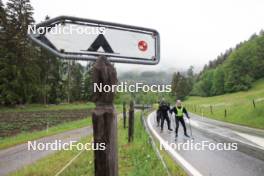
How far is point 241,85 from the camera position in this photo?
86.6 metres

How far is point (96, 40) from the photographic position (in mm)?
2053

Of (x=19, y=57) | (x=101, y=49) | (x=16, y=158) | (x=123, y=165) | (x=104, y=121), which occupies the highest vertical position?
(x=19, y=57)

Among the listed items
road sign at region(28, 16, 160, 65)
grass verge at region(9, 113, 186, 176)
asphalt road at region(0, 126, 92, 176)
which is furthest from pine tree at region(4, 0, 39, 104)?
road sign at region(28, 16, 160, 65)

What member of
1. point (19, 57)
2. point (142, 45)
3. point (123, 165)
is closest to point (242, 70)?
point (19, 57)

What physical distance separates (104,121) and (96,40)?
656 millimetres

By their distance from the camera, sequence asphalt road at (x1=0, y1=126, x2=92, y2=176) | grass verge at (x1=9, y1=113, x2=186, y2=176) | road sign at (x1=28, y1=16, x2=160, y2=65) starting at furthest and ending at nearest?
asphalt road at (x1=0, y1=126, x2=92, y2=176), grass verge at (x1=9, y1=113, x2=186, y2=176), road sign at (x1=28, y1=16, x2=160, y2=65)

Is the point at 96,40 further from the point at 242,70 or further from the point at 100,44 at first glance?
the point at 242,70

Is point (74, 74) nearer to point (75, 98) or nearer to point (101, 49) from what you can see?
point (75, 98)

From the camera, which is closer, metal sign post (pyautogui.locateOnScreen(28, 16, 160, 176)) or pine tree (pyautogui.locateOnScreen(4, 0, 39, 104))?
metal sign post (pyautogui.locateOnScreen(28, 16, 160, 176))

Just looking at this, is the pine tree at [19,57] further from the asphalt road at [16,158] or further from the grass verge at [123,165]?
the grass verge at [123,165]

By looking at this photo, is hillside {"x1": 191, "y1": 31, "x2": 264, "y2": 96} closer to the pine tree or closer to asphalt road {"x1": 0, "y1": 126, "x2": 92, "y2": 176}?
the pine tree

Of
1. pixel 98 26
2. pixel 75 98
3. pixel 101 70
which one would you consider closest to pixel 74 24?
pixel 98 26

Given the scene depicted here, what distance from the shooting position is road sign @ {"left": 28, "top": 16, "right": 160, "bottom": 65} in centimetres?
196

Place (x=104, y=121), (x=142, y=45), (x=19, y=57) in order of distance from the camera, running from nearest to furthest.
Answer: (x=104, y=121) → (x=142, y=45) → (x=19, y=57)
